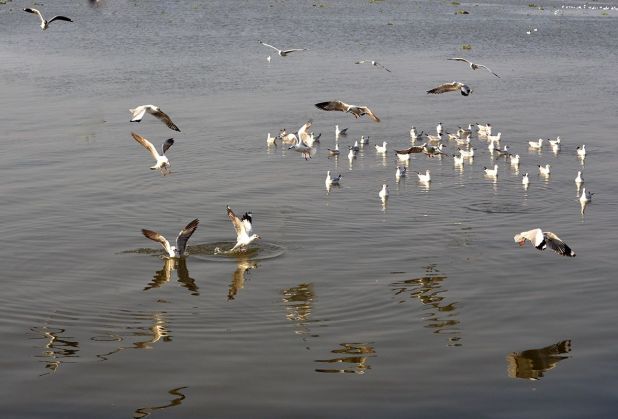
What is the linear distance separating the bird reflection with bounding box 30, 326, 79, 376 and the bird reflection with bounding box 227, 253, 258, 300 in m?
3.44

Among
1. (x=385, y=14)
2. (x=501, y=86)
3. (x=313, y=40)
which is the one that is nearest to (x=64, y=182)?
(x=501, y=86)

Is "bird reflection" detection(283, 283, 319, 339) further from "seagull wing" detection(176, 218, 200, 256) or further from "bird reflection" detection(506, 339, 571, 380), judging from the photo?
"bird reflection" detection(506, 339, 571, 380)

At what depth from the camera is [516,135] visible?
3738 cm

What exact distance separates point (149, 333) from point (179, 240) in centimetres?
433

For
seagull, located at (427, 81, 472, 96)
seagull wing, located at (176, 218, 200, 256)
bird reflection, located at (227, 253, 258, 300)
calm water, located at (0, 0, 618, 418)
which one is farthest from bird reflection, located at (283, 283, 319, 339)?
seagull, located at (427, 81, 472, 96)

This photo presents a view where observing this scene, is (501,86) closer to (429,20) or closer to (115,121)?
(115,121)

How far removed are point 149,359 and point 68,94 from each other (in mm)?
27662

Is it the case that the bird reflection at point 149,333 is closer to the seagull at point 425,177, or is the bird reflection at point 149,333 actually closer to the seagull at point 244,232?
the seagull at point 244,232

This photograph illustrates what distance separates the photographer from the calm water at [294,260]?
50.0 ft

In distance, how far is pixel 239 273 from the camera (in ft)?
67.9

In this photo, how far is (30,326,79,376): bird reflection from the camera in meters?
15.9

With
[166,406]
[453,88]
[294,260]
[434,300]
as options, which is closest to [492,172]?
[453,88]

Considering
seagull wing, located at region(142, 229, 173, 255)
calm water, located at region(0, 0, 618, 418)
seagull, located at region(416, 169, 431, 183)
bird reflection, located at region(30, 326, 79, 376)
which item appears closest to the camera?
calm water, located at region(0, 0, 618, 418)

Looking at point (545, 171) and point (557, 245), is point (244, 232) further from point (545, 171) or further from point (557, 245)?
point (545, 171)
